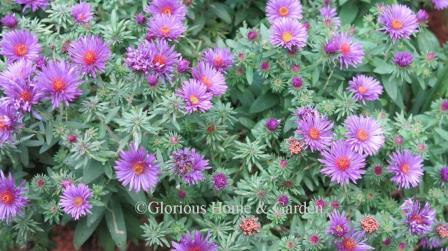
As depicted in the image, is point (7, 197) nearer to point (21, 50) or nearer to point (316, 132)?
point (21, 50)

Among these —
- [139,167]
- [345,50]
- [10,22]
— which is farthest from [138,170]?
[345,50]

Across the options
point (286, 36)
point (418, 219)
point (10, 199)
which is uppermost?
point (286, 36)

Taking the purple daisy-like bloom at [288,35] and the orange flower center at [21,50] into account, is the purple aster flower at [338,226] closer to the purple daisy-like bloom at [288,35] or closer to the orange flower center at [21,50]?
the purple daisy-like bloom at [288,35]

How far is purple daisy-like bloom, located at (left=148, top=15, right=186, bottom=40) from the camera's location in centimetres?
242

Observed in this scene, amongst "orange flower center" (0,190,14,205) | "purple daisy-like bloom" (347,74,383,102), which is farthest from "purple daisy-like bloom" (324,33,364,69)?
"orange flower center" (0,190,14,205)

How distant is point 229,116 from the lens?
262 cm

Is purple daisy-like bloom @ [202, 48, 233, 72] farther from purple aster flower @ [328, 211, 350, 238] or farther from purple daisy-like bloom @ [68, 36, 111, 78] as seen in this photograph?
purple aster flower @ [328, 211, 350, 238]

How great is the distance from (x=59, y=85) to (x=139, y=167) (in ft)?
1.44

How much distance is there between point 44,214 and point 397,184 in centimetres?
161

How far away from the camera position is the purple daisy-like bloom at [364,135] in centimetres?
241

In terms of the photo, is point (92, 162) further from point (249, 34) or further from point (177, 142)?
point (249, 34)

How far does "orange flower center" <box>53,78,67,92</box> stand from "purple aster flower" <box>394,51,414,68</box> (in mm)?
1589

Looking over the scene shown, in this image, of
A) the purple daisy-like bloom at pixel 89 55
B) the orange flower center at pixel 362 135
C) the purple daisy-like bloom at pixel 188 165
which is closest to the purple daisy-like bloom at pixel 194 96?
the purple daisy-like bloom at pixel 188 165

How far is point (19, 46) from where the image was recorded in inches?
96.8
